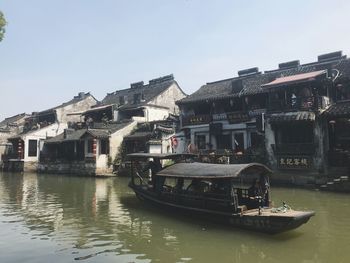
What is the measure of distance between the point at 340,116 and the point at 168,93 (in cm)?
2293

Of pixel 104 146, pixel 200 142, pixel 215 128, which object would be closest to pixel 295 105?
pixel 215 128

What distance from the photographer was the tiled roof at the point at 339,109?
21969 mm

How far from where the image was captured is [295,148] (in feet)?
78.2

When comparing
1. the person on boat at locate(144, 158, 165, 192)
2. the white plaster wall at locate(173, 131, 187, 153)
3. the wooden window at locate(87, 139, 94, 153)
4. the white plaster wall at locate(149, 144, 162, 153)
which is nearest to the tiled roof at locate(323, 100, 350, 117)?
the person on boat at locate(144, 158, 165, 192)

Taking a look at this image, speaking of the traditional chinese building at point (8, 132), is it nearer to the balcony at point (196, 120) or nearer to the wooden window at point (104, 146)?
the wooden window at point (104, 146)

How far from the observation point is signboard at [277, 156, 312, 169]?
75.8 ft

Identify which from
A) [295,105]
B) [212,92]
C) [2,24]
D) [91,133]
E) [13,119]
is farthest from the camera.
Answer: [13,119]

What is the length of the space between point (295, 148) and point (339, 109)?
3.52m

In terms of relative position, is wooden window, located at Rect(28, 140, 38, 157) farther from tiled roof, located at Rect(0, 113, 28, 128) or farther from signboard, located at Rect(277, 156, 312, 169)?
signboard, located at Rect(277, 156, 312, 169)

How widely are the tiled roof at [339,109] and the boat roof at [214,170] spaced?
10782mm

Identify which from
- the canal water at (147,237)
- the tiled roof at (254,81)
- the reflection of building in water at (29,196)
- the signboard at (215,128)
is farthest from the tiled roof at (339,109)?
the reflection of building in water at (29,196)

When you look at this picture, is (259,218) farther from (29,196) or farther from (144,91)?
(144,91)

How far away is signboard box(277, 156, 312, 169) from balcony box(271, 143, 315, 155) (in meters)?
0.33

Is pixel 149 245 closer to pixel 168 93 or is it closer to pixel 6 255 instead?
pixel 6 255
